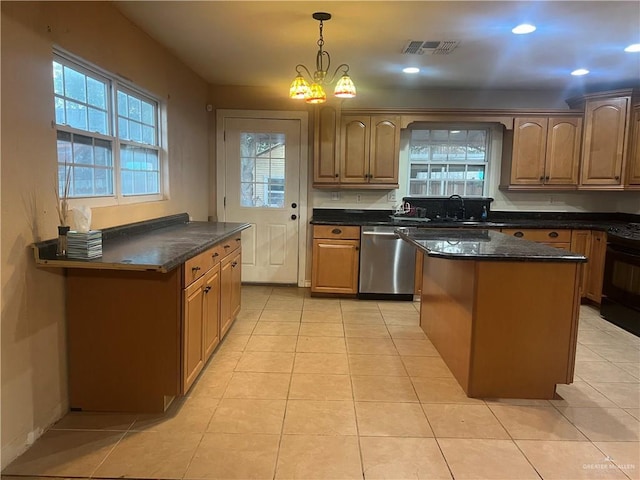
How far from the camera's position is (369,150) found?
500cm

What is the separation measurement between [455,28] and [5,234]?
2982mm

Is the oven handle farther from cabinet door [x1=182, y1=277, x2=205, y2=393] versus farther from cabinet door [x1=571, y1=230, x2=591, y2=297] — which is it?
cabinet door [x1=182, y1=277, x2=205, y2=393]

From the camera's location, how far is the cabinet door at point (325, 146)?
16.3 feet

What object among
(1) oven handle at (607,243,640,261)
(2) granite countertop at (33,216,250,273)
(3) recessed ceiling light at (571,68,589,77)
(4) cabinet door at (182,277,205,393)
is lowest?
(4) cabinet door at (182,277,205,393)

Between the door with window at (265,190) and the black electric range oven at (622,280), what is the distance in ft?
10.9

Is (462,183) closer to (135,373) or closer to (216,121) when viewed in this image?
(216,121)

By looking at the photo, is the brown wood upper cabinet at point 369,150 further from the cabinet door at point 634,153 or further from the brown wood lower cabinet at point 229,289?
the cabinet door at point 634,153

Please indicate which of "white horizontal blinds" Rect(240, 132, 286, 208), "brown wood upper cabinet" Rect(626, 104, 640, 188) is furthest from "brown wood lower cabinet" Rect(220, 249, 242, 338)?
"brown wood upper cabinet" Rect(626, 104, 640, 188)

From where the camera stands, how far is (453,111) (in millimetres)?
4938

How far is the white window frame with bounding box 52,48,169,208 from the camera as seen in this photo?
2566 mm

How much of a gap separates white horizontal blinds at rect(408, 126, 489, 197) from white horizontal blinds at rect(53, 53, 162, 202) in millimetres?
2979

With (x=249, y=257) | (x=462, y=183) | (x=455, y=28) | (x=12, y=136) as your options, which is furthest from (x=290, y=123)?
(x=12, y=136)

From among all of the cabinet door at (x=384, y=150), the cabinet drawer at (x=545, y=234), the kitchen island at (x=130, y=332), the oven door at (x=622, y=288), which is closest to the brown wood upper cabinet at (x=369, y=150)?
the cabinet door at (x=384, y=150)

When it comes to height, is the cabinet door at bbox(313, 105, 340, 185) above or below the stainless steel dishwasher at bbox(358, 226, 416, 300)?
above
